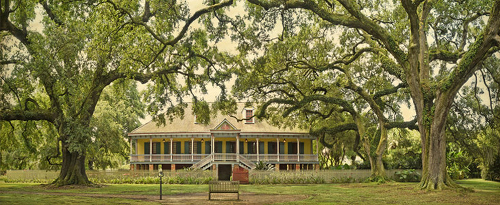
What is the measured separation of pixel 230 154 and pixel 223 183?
77.2 ft

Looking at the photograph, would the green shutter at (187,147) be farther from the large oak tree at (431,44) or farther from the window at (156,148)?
the large oak tree at (431,44)

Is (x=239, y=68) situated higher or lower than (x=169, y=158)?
higher

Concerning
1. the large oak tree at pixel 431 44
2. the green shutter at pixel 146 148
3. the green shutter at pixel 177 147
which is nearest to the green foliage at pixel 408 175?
the large oak tree at pixel 431 44

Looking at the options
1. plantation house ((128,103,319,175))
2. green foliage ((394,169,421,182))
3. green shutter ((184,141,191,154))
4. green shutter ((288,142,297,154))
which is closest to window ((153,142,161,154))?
plantation house ((128,103,319,175))

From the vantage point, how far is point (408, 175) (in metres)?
38.7

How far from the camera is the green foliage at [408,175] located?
3844 cm

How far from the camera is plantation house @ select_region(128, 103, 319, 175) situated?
46625 mm

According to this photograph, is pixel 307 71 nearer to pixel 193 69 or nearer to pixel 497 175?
pixel 193 69

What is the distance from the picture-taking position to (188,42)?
86.6 ft

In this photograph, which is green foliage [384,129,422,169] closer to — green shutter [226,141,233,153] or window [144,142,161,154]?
green shutter [226,141,233,153]

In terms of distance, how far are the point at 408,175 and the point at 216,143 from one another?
1882 cm

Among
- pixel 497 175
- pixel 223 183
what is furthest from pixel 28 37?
pixel 497 175

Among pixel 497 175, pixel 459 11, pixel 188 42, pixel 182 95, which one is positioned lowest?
pixel 497 175

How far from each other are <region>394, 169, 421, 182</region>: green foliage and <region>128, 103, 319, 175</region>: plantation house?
37.2 ft
